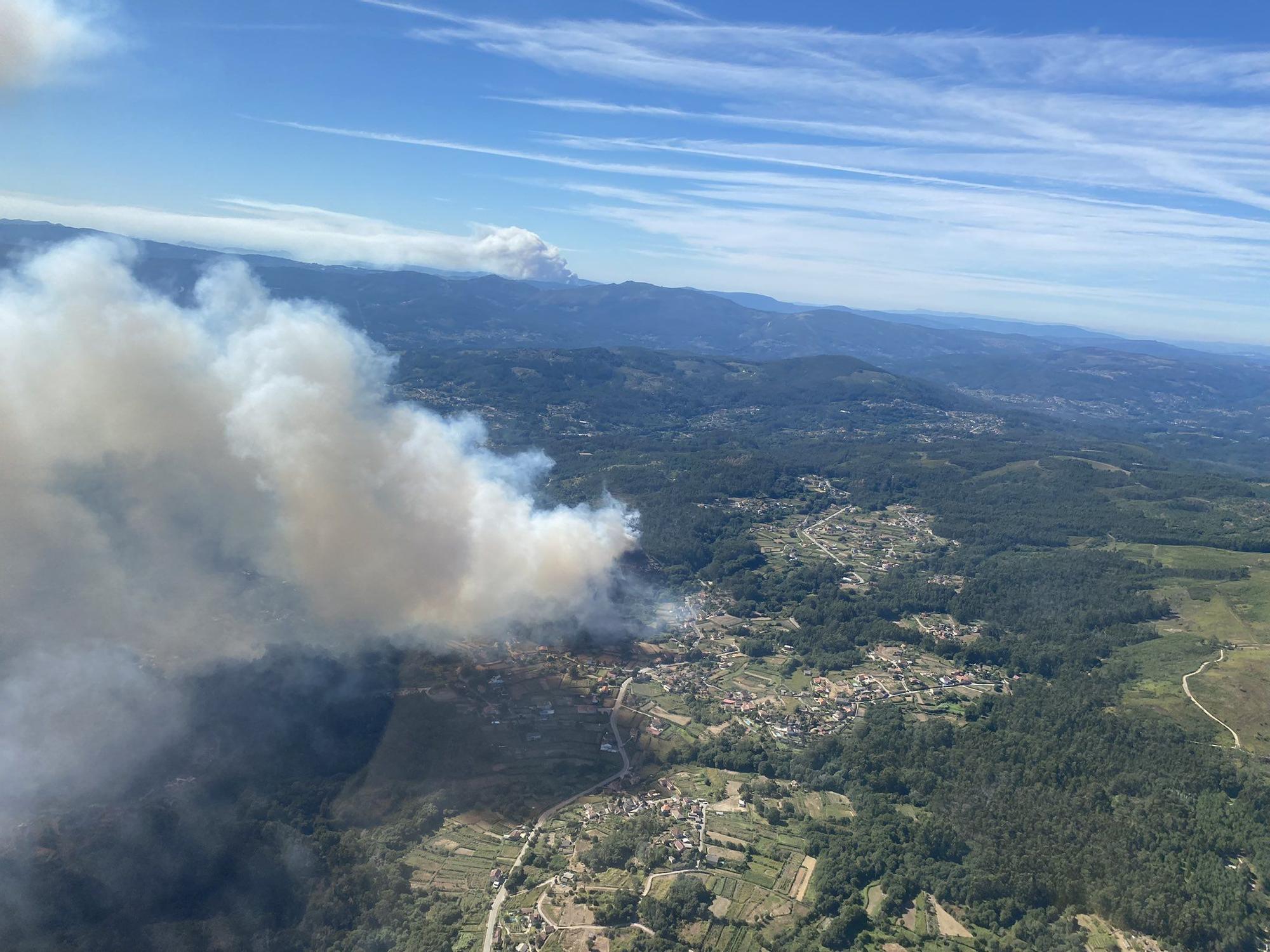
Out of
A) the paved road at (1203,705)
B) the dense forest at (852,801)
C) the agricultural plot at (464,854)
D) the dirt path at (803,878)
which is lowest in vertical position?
the agricultural plot at (464,854)

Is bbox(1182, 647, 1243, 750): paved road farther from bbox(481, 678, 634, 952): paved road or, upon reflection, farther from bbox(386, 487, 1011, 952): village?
bbox(481, 678, 634, 952): paved road

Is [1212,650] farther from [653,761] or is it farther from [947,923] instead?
[653,761]

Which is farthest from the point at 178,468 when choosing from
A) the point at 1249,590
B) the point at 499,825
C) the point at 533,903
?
the point at 1249,590

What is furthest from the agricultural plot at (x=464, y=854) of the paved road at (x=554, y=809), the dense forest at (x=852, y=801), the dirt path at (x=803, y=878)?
the dirt path at (x=803, y=878)

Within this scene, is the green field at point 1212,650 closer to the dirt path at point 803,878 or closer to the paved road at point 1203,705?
the paved road at point 1203,705

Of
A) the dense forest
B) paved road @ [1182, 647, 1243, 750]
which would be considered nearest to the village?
the dense forest

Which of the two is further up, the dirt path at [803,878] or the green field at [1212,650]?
the green field at [1212,650]

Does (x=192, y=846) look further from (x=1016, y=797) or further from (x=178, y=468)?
(x=1016, y=797)
